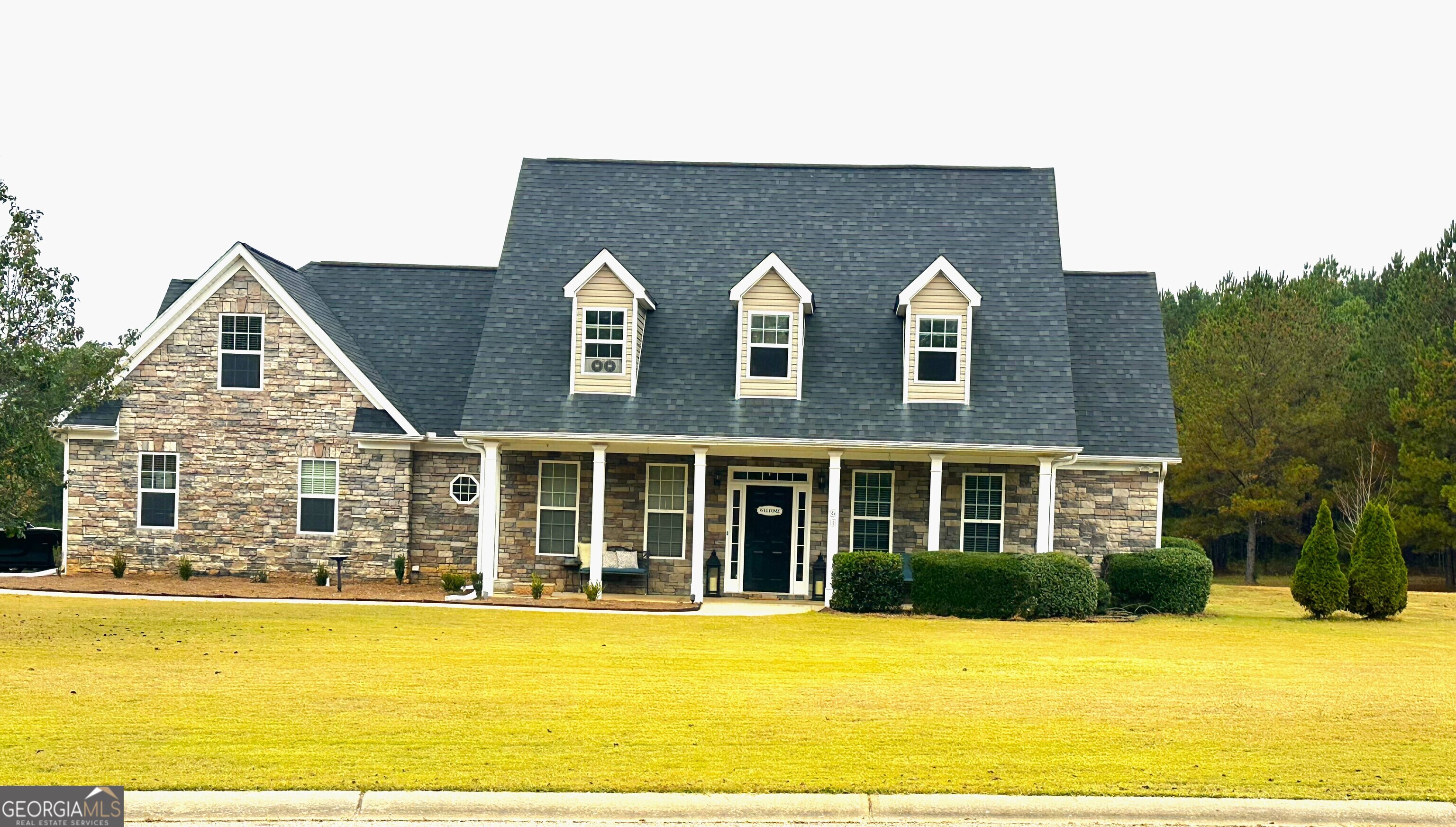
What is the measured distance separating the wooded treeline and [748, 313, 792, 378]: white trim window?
80.5 ft

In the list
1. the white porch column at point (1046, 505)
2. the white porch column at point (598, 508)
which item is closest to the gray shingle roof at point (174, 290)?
the white porch column at point (598, 508)

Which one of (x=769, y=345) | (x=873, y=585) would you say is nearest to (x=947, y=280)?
(x=769, y=345)

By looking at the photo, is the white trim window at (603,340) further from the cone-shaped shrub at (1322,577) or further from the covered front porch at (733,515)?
the cone-shaped shrub at (1322,577)

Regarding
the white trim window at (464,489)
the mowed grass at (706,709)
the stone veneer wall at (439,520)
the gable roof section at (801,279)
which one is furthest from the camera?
the white trim window at (464,489)

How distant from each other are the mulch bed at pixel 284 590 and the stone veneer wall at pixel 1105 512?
304 inches

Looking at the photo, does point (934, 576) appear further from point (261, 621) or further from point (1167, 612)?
point (261, 621)

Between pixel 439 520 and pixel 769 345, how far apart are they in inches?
290

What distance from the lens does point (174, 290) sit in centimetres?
3120

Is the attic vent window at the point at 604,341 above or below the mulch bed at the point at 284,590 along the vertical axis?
above

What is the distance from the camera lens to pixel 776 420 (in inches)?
1048

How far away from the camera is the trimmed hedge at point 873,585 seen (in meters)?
24.6

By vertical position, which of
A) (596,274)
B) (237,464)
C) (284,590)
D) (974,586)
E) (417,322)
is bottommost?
(284,590)

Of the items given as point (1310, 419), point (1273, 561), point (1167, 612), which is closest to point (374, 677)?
point (1167, 612)

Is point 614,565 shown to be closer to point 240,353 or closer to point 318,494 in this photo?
point 318,494
